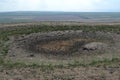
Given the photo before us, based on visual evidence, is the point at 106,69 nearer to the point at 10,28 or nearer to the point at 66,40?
the point at 66,40

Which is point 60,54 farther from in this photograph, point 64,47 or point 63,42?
point 63,42

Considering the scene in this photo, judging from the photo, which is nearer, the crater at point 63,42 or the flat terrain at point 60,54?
the flat terrain at point 60,54

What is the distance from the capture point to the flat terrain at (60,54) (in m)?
15.3

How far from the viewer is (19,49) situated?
21.0 m

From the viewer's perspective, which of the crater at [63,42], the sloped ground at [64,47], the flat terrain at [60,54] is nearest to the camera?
the flat terrain at [60,54]

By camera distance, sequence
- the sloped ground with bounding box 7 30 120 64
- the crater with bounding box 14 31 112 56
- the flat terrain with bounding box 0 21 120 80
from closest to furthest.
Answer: the flat terrain with bounding box 0 21 120 80, the sloped ground with bounding box 7 30 120 64, the crater with bounding box 14 31 112 56

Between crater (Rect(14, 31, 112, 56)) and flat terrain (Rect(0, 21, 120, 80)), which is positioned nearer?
flat terrain (Rect(0, 21, 120, 80))

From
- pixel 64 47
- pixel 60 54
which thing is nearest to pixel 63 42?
pixel 64 47

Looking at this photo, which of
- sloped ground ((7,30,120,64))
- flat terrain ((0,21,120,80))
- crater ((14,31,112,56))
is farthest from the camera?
crater ((14,31,112,56))

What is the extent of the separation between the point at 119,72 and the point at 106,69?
88cm

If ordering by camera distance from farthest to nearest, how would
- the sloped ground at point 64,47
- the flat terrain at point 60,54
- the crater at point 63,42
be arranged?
the crater at point 63,42
the sloped ground at point 64,47
the flat terrain at point 60,54

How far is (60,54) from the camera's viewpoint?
19688 mm

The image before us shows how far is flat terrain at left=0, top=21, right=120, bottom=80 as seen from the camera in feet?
50.1

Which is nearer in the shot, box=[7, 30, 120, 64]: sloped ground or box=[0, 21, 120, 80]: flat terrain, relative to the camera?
box=[0, 21, 120, 80]: flat terrain
